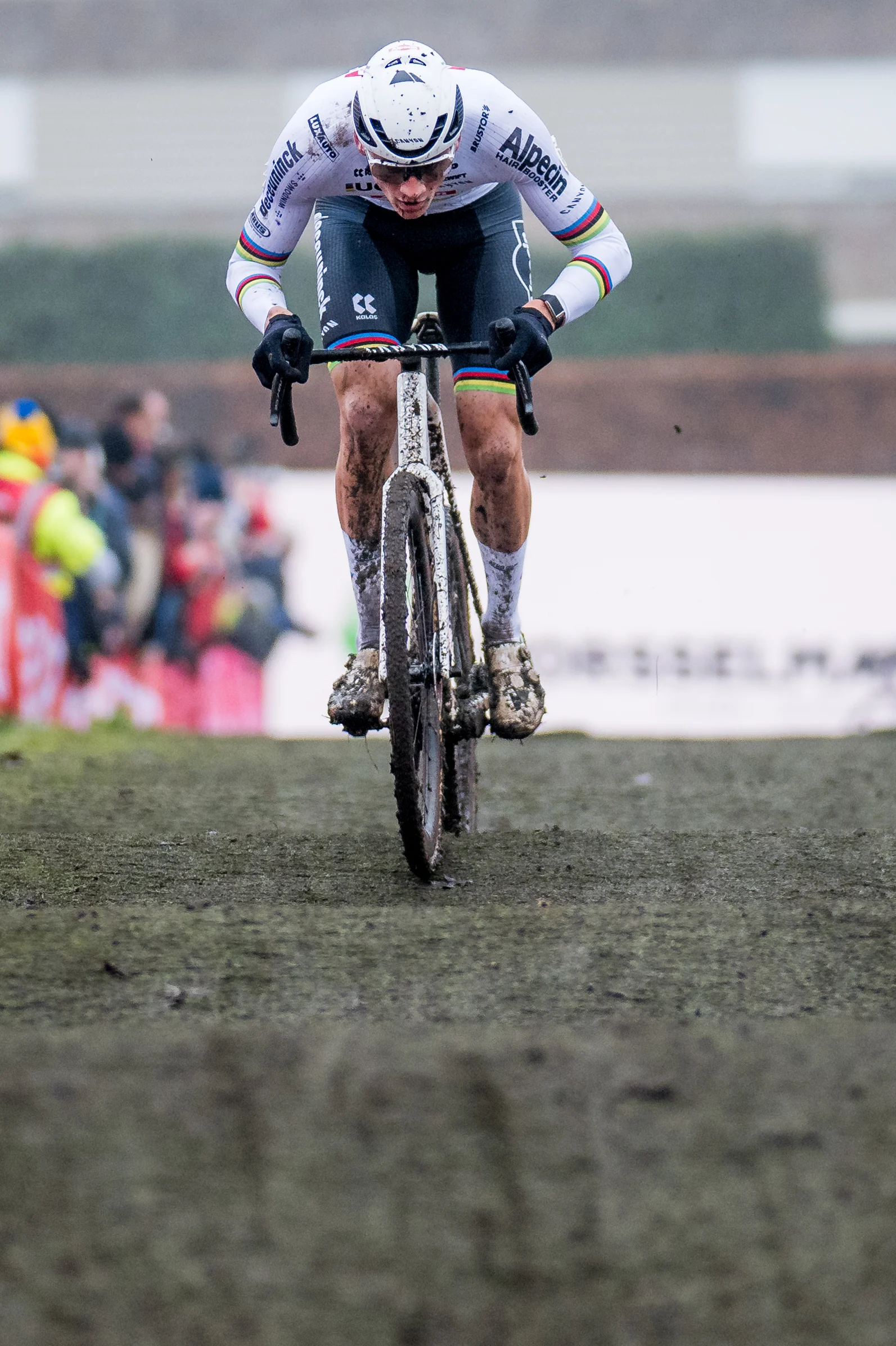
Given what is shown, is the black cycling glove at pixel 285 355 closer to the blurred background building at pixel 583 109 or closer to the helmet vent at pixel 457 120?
the helmet vent at pixel 457 120

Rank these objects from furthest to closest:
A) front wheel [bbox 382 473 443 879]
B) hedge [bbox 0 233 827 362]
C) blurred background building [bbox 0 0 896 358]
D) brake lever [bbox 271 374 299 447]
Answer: blurred background building [bbox 0 0 896 358] < hedge [bbox 0 233 827 362] < brake lever [bbox 271 374 299 447] < front wheel [bbox 382 473 443 879]

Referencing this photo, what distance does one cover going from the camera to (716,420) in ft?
52.2

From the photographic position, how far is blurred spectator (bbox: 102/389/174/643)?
11.6 meters

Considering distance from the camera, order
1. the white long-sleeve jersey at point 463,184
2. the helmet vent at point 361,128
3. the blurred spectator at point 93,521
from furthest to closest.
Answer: the blurred spectator at point 93,521 < the white long-sleeve jersey at point 463,184 < the helmet vent at point 361,128

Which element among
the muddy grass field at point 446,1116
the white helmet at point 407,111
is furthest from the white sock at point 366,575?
the white helmet at point 407,111

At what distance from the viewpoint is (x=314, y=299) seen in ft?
67.9

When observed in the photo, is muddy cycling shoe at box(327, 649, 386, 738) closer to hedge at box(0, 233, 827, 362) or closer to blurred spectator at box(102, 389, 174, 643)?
blurred spectator at box(102, 389, 174, 643)

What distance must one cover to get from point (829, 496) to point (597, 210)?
7223 mm

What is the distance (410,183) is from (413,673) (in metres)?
1.26

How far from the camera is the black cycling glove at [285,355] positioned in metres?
4.38

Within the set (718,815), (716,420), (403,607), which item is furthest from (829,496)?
(403,607)

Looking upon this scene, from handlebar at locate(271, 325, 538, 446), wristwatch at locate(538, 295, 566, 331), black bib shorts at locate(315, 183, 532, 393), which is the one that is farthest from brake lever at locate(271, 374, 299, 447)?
wristwatch at locate(538, 295, 566, 331)

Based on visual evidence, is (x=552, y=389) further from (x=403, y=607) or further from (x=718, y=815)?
(x=403, y=607)

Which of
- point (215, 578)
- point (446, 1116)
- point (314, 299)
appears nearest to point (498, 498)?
point (446, 1116)
